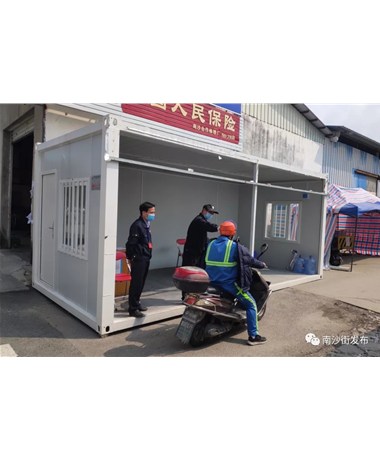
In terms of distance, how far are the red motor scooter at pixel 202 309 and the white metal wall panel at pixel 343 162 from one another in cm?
1203

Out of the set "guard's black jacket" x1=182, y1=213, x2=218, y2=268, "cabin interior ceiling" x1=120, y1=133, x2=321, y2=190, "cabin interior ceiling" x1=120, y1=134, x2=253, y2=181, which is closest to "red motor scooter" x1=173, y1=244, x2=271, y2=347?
"guard's black jacket" x1=182, y1=213, x2=218, y2=268

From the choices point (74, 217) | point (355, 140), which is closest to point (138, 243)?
point (74, 217)

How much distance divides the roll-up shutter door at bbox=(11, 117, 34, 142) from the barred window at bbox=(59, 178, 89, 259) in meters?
3.34

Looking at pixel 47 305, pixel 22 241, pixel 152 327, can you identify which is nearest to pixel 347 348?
pixel 152 327

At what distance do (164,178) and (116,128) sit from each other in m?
4.34

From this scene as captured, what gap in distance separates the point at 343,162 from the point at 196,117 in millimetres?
9723

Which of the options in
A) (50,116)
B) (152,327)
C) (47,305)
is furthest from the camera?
→ (50,116)

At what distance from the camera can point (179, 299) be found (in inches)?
230

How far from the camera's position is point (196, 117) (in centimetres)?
886

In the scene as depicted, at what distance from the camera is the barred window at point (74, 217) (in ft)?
15.7

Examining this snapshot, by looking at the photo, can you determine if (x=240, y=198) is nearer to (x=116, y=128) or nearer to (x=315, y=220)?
Result: (x=315, y=220)

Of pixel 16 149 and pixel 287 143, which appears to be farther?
pixel 287 143

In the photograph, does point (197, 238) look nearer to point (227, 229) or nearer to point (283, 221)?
point (227, 229)

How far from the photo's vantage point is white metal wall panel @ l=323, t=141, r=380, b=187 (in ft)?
48.6
